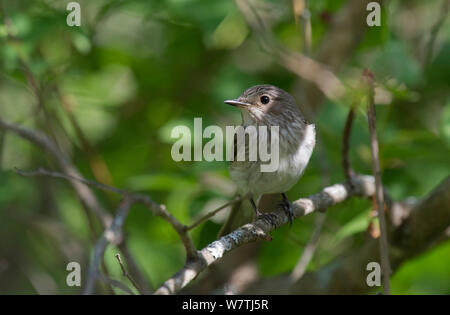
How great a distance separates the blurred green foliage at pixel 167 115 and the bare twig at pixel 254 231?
208 millimetres

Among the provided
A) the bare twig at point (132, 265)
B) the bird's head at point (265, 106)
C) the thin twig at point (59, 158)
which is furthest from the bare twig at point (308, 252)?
the thin twig at point (59, 158)

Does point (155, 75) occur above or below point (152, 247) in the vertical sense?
above

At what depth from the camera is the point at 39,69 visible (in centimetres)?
408

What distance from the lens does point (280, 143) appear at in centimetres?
416

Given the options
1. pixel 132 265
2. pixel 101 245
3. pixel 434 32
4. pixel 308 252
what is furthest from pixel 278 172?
pixel 434 32

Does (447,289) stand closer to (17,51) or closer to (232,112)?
(232,112)

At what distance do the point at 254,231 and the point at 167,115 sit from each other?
309 centimetres

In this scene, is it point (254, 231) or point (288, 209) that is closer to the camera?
point (254, 231)

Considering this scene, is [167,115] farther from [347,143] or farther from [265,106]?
[347,143]

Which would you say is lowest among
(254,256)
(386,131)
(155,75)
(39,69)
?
(254,256)

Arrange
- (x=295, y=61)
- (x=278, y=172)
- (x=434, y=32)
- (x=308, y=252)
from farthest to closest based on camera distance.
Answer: (x=434, y=32) < (x=295, y=61) < (x=308, y=252) < (x=278, y=172)

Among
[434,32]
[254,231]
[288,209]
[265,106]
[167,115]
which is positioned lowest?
[254,231]
